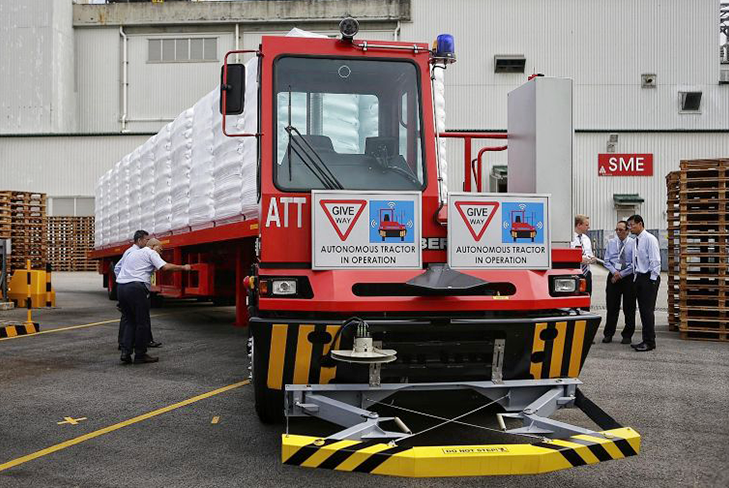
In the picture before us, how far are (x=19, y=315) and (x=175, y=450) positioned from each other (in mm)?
10403

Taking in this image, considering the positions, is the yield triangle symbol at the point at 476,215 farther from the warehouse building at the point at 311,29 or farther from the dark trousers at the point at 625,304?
the warehouse building at the point at 311,29

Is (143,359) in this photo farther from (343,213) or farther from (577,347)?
(577,347)

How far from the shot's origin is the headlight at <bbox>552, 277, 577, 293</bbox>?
14.9ft

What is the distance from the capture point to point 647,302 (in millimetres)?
9086

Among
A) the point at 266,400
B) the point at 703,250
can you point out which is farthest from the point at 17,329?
the point at 703,250

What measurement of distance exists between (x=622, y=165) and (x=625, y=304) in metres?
18.5

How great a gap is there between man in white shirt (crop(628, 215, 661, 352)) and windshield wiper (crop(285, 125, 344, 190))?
6.02 metres

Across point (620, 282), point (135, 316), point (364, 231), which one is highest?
point (364, 231)

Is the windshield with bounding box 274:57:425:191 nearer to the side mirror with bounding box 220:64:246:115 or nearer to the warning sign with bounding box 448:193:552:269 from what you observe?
the side mirror with bounding box 220:64:246:115

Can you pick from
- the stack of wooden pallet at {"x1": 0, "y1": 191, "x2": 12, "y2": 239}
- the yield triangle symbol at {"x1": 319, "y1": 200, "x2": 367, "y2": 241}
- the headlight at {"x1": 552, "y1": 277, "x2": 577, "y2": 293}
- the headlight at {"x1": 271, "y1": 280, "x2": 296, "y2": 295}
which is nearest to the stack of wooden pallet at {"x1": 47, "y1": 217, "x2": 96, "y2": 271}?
the stack of wooden pallet at {"x1": 0, "y1": 191, "x2": 12, "y2": 239}

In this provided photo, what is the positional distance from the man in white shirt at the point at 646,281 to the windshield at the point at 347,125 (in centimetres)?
550

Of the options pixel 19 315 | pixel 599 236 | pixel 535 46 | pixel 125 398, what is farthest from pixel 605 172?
pixel 125 398

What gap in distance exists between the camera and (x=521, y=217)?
4500mm

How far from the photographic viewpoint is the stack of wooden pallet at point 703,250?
996cm
